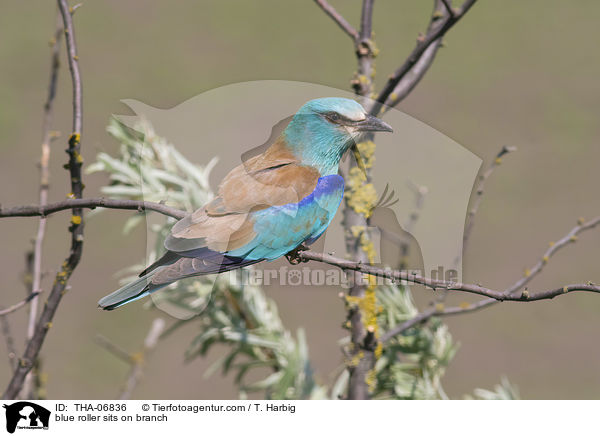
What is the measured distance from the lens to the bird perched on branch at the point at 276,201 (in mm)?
780

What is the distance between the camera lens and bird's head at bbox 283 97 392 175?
860 millimetres

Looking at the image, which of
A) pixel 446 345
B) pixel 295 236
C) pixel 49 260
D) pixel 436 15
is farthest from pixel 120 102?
pixel 49 260

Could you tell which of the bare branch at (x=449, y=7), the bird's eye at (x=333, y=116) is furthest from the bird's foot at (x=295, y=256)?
the bare branch at (x=449, y=7)

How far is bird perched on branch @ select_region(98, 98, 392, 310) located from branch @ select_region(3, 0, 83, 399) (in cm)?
18

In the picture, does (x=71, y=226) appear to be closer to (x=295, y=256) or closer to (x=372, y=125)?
(x=295, y=256)

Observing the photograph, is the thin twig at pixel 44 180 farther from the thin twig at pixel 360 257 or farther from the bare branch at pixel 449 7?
the bare branch at pixel 449 7

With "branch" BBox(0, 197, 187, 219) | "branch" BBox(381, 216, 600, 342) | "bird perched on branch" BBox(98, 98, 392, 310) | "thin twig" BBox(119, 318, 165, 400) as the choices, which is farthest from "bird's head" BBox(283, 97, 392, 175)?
"thin twig" BBox(119, 318, 165, 400)

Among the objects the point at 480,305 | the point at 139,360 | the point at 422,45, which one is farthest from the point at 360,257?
the point at 139,360

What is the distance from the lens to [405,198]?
1.15 metres

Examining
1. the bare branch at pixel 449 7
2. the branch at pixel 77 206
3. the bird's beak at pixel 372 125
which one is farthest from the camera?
the bare branch at pixel 449 7

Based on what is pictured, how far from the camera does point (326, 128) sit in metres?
0.87

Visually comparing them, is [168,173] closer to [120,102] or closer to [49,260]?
[120,102]

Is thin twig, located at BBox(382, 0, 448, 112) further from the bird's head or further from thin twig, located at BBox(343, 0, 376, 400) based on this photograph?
the bird's head
